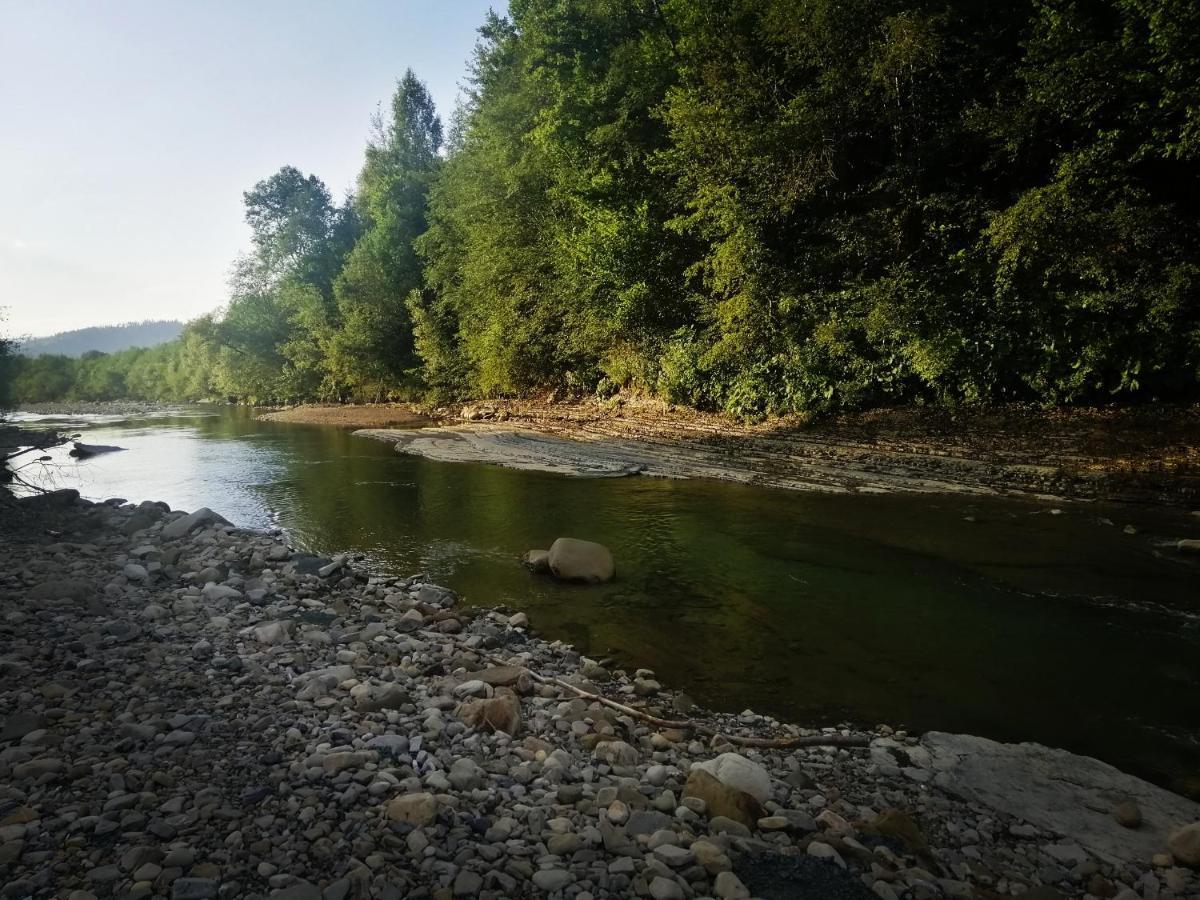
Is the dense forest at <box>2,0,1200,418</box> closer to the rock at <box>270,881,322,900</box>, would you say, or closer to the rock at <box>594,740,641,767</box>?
the rock at <box>594,740,641,767</box>

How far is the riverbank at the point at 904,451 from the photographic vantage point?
38.3 feet

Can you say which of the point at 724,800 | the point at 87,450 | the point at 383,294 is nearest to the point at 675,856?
the point at 724,800

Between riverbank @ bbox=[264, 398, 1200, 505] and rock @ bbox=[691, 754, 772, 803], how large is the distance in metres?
9.94

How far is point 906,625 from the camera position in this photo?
269 inches

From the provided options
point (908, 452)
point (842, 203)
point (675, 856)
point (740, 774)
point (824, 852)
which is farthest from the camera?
point (842, 203)

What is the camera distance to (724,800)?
3.60 meters

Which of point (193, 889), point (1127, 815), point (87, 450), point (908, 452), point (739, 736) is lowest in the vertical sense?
point (739, 736)

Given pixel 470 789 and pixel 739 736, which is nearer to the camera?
pixel 470 789

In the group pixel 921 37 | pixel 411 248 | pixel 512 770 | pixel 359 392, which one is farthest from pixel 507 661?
pixel 359 392

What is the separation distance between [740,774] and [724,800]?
13.9 inches

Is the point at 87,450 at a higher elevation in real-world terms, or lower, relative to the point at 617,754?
higher

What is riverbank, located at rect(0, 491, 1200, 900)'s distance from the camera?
9.84 ft

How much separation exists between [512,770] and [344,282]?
47350 millimetres

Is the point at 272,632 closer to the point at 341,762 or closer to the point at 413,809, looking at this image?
the point at 341,762
